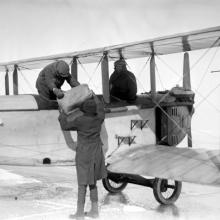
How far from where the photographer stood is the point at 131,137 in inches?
312

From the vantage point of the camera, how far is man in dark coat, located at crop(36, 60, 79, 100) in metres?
6.61

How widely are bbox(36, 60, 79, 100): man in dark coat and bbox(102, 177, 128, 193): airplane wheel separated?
5.64ft

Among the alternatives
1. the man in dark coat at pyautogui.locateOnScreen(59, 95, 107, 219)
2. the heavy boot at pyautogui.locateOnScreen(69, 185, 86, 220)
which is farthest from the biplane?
the heavy boot at pyautogui.locateOnScreen(69, 185, 86, 220)

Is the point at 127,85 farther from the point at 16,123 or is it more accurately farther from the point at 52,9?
the point at 52,9

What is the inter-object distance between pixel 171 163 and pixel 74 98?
69.4 inches

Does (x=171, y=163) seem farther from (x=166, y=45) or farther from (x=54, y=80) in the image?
(x=166, y=45)

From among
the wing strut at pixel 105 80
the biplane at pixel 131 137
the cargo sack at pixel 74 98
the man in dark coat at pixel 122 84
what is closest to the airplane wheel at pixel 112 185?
the biplane at pixel 131 137

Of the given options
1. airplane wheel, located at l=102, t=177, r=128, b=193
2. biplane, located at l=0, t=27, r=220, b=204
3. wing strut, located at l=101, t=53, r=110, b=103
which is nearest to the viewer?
biplane, located at l=0, t=27, r=220, b=204

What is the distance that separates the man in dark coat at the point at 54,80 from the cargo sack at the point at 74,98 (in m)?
0.18

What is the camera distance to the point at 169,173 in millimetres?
6418

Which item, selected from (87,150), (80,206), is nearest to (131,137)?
(87,150)

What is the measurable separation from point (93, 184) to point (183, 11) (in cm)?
2133

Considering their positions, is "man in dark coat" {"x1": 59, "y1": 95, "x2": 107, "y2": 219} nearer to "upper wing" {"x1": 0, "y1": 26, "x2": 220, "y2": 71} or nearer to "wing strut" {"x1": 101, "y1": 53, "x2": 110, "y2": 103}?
"wing strut" {"x1": 101, "y1": 53, "x2": 110, "y2": 103}

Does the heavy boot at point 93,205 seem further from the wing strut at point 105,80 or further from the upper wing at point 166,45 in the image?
the upper wing at point 166,45
